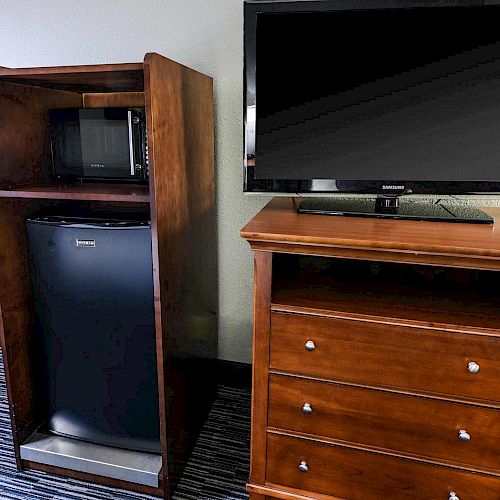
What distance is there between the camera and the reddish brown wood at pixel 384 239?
77cm

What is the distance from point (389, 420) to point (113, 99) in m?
1.18

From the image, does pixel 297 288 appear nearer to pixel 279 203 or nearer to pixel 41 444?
pixel 279 203

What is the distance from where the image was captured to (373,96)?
96cm

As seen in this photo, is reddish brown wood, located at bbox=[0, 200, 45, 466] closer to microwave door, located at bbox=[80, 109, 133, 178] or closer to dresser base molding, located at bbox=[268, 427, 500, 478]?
microwave door, located at bbox=[80, 109, 133, 178]

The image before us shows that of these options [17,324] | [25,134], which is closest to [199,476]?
[17,324]

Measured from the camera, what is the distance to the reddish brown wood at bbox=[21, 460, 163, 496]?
1103 mm

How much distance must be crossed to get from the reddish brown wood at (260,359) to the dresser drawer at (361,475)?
0.08 ft

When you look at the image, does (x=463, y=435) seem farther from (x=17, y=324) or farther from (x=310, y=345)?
(x=17, y=324)

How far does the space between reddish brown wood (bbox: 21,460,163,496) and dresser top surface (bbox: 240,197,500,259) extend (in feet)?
2.43

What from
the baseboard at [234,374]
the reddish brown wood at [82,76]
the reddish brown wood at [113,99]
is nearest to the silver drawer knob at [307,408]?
the baseboard at [234,374]

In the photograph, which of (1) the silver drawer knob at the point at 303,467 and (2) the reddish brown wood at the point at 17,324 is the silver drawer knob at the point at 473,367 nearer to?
(1) the silver drawer knob at the point at 303,467

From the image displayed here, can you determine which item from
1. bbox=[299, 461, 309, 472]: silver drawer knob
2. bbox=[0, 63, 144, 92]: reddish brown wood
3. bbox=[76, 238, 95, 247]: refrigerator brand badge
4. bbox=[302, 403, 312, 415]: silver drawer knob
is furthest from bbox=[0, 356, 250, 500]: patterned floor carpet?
bbox=[0, 63, 144, 92]: reddish brown wood

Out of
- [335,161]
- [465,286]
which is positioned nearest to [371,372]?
[465,286]

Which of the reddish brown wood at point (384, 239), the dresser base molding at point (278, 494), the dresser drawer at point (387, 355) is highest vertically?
the reddish brown wood at point (384, 239)
